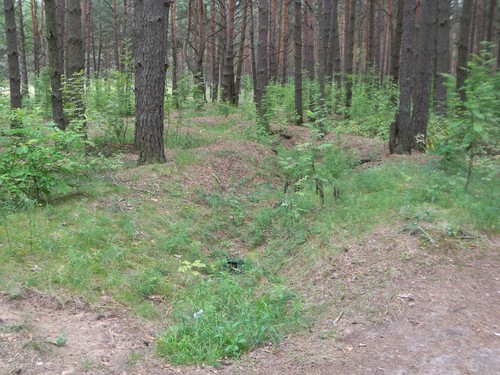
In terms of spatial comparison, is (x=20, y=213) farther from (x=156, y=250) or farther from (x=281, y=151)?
(x=281, y=151)

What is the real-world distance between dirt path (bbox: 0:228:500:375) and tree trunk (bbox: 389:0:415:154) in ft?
18.6

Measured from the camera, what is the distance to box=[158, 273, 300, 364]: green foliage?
4.12 metres

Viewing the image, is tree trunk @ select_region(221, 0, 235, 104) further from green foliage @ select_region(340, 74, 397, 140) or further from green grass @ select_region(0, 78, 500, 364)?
green grass @ select_region(0, 78, 500, 364)

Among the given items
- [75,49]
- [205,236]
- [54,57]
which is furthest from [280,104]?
[205,236]

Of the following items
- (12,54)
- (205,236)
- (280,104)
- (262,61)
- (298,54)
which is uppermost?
(298,54)

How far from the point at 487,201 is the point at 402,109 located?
4789 mm

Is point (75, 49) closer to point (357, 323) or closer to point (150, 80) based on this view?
point (150, 80)

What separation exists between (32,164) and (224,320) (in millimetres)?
3780

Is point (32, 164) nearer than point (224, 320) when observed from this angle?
No

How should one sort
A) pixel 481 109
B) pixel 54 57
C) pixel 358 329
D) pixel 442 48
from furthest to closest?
pixel 442 48 → pixel 54 57 → pixel 481 109 → pixel 358 329

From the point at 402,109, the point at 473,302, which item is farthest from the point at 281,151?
the point at 473,302

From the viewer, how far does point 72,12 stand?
9469 mm

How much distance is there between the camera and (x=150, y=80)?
910cm

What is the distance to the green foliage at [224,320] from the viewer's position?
4125 millimetres
